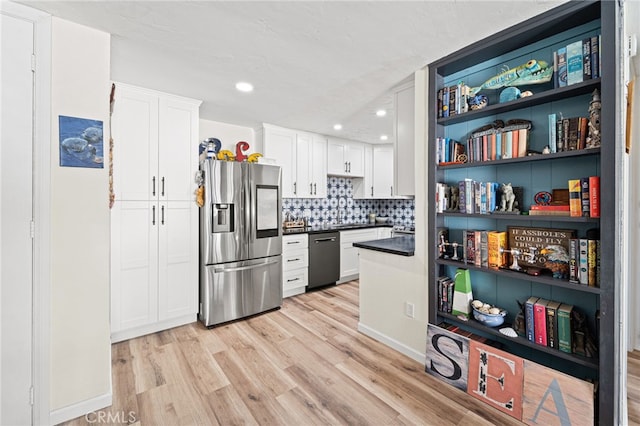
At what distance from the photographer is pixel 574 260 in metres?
1.50

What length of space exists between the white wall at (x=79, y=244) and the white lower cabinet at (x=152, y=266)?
0.88 m

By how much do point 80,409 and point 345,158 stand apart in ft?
13.9

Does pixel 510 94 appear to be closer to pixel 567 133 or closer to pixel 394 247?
pixel 567 133

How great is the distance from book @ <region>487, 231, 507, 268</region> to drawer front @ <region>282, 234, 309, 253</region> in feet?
8.12

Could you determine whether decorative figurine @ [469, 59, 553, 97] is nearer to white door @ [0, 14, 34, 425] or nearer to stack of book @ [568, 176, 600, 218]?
stack of book @ [568, 176, 600, 218]

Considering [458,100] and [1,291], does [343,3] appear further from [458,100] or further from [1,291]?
[1,291]

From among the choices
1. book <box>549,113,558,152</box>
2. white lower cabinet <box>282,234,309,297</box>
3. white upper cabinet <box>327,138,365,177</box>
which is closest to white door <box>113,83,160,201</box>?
white lower cabinet <box>282,234,309,297</box>

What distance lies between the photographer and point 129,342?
8.27ft

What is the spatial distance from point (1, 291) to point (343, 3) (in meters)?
2.44

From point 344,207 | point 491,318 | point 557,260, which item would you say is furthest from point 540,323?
point 344,207

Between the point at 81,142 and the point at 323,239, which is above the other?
the point at 81,142

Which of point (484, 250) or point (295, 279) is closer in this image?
point (484, 250)

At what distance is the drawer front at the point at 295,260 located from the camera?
3691mm

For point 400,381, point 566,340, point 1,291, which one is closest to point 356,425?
point 400,381
